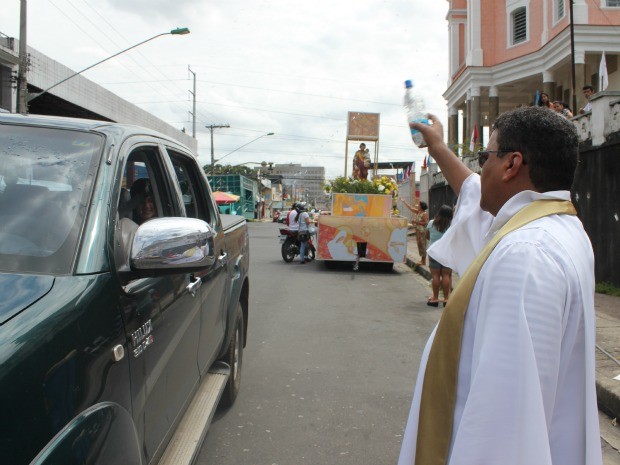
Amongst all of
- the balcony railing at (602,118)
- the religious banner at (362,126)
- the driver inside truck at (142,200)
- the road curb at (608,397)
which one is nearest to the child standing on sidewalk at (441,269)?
the balcony railing at (602,118)

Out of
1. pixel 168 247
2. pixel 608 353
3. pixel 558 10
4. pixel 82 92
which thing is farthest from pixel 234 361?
pixel 82 92

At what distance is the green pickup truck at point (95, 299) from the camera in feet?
4.66

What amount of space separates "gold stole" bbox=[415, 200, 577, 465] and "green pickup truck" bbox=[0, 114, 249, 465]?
2.91 feet

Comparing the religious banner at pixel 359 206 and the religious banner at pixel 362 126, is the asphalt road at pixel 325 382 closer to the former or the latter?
the religious banner at pixel 359 206

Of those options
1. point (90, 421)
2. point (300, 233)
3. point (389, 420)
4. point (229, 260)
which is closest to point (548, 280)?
point (90, 421)

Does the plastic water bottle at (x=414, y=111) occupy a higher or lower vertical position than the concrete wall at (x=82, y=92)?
lower

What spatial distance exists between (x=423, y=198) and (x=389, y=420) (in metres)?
25.3

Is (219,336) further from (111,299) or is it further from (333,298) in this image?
(333,298)

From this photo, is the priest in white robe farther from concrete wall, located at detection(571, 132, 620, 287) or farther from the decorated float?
the decorated float

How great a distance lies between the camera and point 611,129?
378 inches

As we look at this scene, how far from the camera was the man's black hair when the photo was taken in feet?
5.16

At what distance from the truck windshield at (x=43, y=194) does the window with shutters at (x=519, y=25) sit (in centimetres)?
2464

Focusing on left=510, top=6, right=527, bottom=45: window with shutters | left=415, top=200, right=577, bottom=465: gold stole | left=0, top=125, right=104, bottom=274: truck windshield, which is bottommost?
left=415, top=200, right=577, bottom=465: gold stole

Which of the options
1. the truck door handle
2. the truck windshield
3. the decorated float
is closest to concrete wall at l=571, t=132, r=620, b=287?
the decorated float
